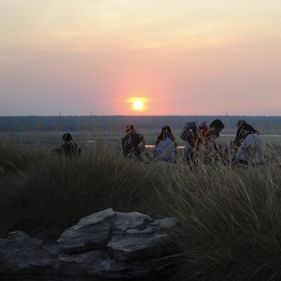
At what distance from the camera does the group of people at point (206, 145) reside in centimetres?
924

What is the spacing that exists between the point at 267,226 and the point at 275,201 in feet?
1.02

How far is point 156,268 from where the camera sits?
6.76 metres

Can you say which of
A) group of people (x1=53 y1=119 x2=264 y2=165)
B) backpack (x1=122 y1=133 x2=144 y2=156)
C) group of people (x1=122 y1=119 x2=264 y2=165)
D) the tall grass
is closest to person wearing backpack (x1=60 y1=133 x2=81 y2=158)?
group of people (x1=53 y1=119 x2=264 y2=165)

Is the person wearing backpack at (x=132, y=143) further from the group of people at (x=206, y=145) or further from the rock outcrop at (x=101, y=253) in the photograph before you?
the rock outcrop at (x=101, y=253)

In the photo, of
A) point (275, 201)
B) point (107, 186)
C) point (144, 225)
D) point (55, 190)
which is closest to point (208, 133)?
point (107, 186)

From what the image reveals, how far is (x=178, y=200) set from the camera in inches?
317

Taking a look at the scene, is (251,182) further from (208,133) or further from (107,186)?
(208,133)

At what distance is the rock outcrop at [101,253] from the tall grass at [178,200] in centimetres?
27

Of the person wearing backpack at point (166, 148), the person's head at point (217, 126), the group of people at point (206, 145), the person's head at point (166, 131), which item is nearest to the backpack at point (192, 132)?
the group of people at point (206, 145)

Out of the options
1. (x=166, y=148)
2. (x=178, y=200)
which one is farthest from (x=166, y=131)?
(x=178, y=200)

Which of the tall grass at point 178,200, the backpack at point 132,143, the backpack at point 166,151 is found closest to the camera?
the tall grass at point 178,200

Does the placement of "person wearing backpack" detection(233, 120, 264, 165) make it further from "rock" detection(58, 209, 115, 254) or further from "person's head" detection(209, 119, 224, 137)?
"rock" detection(58, 209, 115, 254)

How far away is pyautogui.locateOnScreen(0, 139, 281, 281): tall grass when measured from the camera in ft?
19.5

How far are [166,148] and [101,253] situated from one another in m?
5.89
